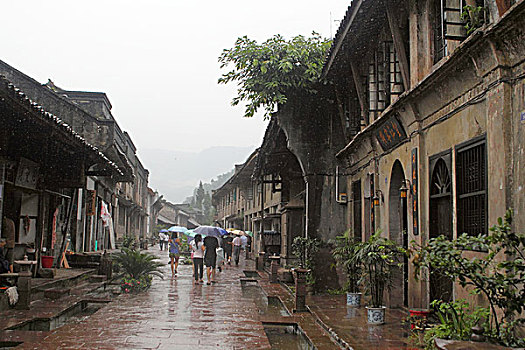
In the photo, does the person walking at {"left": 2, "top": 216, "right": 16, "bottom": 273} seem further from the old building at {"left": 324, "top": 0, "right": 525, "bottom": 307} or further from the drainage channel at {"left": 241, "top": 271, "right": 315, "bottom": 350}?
the old building at {"left": 324, "top": 0, "right": 525, "bottom": 307}

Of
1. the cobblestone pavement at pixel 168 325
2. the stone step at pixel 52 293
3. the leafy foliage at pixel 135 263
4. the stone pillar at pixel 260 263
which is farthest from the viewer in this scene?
the stone pillar at pixel 260 263

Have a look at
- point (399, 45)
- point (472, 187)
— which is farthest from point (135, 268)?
point (472, 187)

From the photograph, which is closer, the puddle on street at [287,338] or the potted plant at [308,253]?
the puddle on street at [287,338]

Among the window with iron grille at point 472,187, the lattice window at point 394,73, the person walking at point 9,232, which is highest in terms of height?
the lattice window at point 394,73

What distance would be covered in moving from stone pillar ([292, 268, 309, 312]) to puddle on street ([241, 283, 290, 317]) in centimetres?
37

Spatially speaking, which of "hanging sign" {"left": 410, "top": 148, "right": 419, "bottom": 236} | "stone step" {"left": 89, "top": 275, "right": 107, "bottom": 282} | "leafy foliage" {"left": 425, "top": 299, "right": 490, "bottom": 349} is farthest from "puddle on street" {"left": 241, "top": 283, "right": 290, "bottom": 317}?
"leafy foliage" {"left": 425, "top": 299, "right": 490, "bottom": 349}

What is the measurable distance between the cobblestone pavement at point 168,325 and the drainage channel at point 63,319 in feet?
1.59

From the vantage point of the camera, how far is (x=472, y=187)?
24.6ft

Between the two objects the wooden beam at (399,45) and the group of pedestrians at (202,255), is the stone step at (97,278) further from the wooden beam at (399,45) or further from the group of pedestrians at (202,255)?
the wooden beam at (399,45)

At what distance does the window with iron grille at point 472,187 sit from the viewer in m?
7.16

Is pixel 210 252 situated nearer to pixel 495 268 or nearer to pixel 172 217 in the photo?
pixel 495 268

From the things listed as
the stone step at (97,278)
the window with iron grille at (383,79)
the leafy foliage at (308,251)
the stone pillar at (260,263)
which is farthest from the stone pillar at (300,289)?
the stone pillar at (260,263)

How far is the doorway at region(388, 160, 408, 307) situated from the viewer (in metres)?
11.3

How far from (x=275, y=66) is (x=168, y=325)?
8.25 metres
